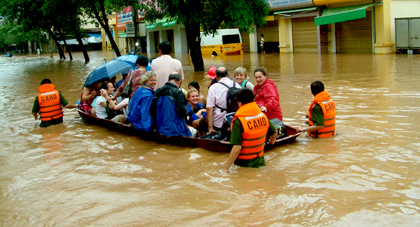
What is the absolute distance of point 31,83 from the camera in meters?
21.4

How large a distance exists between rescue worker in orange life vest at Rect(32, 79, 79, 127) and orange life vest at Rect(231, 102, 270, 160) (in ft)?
18.7

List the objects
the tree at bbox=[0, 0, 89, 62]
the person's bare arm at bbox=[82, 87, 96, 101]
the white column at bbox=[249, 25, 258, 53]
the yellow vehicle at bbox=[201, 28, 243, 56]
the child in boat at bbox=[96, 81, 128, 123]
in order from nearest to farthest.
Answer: the child in boat at bbox=[96, 81, 128, 123], the person's bare arm at bbox=[82, 87, 96, 101], the tree at bbox=[0, 0, 89, 62], the yellow vehicle at bbox=[201, 28, 243, 56], the white column at bbox=[249, 25, 258, 53]

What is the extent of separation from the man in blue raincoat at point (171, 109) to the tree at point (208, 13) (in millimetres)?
12497

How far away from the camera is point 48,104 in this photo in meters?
10.2

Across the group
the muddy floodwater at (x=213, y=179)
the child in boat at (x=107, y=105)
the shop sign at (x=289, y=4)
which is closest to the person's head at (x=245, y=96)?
the muddy floodwater at (x=213, y=179)

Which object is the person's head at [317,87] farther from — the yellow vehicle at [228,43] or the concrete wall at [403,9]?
the yellow vehicle at [228,43]

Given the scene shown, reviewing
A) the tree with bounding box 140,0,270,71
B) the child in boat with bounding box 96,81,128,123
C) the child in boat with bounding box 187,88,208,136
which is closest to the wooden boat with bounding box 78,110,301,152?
the child in boat with bounding box 96,81,128,123

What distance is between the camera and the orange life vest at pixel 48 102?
33.2 ft

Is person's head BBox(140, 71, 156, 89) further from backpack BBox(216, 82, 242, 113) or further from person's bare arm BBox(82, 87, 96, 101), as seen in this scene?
person's bare arm BBox(82, 87, 96, 101)

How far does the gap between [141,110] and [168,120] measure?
0.61 m

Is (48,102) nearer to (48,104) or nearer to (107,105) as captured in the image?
(48,104)

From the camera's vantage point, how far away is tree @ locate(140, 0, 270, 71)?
19.8m

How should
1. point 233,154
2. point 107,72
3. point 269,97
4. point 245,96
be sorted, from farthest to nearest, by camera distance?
1. point 107,72
2. point 269,97
3. point 233,154
4. point 245,96

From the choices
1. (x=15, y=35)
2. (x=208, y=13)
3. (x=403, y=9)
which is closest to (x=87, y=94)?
(x=208, y=13)
